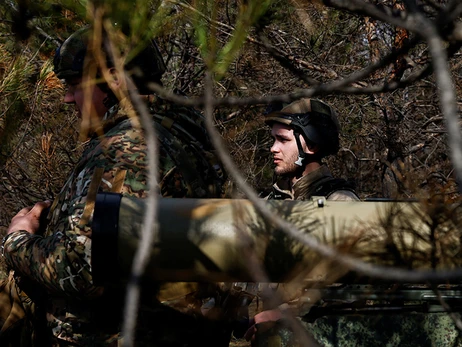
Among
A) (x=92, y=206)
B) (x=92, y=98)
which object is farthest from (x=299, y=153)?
(x=92, y=206)

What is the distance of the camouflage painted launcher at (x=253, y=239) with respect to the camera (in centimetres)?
153

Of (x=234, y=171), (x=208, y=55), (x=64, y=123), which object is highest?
(x=208, y=55)

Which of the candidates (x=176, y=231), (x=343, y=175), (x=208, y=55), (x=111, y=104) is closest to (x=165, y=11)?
(x=208, y=55)

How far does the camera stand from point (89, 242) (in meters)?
2.21

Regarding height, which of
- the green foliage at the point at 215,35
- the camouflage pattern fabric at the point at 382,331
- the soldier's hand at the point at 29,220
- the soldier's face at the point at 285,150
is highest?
the green foliage at the point at 215,35

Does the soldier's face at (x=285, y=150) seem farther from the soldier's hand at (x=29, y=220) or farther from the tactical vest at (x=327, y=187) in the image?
the soldier's hand at (x=29, y=220)

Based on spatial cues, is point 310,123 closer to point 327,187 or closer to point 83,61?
point 327,187

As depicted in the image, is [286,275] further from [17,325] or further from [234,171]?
[17,325]

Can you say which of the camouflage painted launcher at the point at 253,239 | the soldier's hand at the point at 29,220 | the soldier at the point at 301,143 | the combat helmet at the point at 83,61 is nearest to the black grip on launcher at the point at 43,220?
the soldier's hand at the point at 29,220

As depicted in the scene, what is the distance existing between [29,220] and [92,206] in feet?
1.35

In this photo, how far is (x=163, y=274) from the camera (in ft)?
5.48

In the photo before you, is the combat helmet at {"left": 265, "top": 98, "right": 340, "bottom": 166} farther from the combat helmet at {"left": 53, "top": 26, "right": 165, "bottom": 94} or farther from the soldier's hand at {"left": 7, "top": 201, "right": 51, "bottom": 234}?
the soldier's hand at {"left": 7, "top": 201, "right": 51, "bottom": 234}

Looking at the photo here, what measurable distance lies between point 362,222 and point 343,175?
562 cm

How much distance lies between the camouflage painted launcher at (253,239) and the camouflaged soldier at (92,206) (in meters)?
0.54
